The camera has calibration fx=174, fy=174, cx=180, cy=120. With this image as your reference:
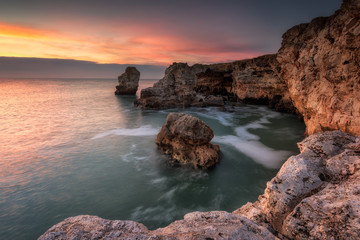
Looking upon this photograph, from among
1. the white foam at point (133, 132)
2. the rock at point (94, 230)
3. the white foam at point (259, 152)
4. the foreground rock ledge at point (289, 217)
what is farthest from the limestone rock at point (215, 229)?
the white foam at point (133, 132)

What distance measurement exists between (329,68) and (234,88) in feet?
102

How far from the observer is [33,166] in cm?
1048

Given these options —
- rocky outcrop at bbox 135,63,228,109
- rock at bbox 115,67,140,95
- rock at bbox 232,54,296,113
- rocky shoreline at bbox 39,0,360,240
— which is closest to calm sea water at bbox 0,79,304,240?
rocky shoreline at bbox 39,0,360,240

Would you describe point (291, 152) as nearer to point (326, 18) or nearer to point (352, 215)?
point (326, 18)

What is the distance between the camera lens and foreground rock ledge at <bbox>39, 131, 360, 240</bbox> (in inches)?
80.8

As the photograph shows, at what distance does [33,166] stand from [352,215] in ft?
45.3

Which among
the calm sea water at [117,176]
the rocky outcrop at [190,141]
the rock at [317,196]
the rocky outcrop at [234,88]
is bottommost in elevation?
the calm sea water at [117,176]

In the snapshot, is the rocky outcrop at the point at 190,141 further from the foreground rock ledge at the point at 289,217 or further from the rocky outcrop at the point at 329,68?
the foreground rock ledge at the point at 289,217

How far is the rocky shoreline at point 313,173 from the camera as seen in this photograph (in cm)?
212

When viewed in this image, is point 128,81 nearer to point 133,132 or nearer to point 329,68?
point 133,132

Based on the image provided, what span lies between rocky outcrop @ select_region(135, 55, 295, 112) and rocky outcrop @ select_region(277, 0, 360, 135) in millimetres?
15828

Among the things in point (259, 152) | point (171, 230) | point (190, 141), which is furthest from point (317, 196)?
point (259, 152)

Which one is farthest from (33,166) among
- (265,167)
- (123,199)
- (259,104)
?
(259,104)

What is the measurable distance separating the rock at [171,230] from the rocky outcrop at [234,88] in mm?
25129
